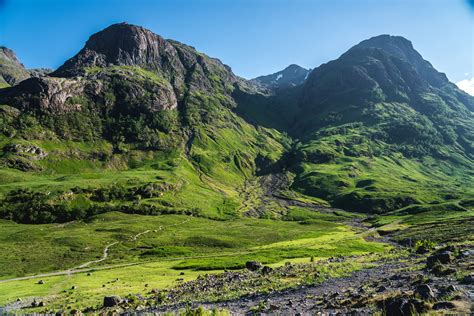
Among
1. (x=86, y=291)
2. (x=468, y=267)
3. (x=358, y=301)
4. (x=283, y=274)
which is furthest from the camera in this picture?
(x=86, y=291)

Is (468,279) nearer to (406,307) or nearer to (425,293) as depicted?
(425,293)

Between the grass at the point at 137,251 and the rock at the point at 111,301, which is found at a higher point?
the rock at the point at 111,301

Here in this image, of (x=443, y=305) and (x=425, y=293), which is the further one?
(x=425, y=293)

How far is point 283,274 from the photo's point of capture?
5588cm

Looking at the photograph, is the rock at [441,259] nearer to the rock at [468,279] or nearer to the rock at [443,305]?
the rock at [468,279]

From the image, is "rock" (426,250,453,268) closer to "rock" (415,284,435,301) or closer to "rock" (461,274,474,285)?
"rock" (461,274,474,285)

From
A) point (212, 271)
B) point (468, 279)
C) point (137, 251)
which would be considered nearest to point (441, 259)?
point (468, 279)

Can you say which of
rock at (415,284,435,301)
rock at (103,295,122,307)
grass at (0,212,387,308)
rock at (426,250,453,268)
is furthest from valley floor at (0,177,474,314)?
rock at (426,250,453,268)

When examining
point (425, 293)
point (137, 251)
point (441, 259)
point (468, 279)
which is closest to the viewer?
point (425, 293)

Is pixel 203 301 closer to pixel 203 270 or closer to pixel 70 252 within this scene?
pixel 203 270

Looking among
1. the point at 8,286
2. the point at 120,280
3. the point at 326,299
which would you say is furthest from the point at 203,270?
the point at 326,299

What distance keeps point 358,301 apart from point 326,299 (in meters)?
4.30

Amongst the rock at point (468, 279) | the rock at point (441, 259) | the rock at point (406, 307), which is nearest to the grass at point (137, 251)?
the rock at point (441, 259)

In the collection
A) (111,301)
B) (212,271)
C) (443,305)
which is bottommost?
(212,271)
